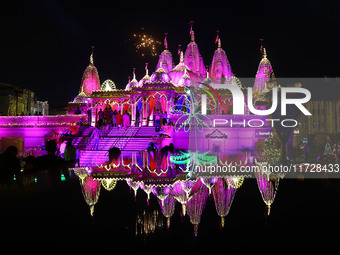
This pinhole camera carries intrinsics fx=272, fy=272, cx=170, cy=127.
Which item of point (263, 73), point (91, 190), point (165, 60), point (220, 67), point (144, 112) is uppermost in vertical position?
point (165, 60)

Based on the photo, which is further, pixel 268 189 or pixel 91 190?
pixel 268 189

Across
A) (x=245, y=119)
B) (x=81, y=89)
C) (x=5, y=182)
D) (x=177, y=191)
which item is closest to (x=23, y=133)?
(x=81, y=89)

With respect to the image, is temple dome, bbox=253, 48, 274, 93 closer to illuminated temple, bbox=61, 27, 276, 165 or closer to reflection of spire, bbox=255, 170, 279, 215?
illuminated temple, bbox=61, 27, 276, 165

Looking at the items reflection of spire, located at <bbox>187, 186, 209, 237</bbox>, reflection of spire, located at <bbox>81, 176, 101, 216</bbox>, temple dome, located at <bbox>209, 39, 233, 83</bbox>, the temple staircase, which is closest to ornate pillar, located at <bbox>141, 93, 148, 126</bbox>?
the temple staircase

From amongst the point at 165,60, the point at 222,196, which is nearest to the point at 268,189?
the point at 222,196

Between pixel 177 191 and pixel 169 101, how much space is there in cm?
1728

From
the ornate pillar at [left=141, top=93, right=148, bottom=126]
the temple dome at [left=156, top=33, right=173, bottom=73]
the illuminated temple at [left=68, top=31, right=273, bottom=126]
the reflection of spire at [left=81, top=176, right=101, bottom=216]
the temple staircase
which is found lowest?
the reflection of spire at [left=81, top=176, right=101, bottom=216]

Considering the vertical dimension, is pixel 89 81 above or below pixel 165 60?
below

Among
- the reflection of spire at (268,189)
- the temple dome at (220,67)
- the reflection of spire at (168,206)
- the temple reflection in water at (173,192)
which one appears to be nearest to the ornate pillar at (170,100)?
the temple dome at (220,67)

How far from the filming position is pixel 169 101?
21.7m

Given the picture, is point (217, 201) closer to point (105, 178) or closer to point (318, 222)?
point (318, 222)

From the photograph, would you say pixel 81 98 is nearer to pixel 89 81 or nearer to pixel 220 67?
pixel 89 81

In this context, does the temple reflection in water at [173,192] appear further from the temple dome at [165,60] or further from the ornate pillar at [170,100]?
the temple dome at [165,60]

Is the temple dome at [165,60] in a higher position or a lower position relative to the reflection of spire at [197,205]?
higher
